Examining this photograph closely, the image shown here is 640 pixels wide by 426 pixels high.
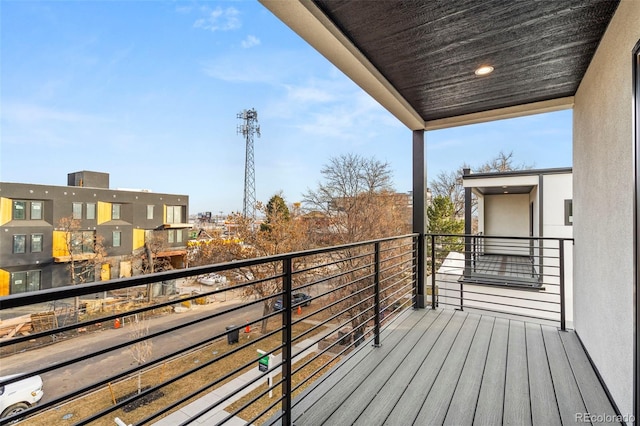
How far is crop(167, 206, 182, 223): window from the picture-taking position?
14742 mm

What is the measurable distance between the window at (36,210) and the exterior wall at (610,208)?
15330 millimetres

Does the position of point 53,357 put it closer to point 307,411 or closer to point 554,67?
point 307,411

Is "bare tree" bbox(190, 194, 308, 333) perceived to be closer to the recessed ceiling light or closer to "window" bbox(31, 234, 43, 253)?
"window" bbox(31, 234, 43, 253)

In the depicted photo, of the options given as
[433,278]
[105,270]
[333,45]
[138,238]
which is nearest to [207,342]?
[333,45]

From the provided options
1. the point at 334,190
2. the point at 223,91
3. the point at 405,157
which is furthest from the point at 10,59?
the point at 405,157

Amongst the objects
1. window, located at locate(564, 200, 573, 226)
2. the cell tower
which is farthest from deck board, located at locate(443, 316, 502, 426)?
the cell tower

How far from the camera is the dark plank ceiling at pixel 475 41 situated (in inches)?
67.2

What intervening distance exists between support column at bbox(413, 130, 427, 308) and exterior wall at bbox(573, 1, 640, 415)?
1.43m

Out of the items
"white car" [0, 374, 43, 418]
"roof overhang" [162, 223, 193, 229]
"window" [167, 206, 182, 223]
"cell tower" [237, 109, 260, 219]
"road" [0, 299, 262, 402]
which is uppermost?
"cell tower" [237, 109, 260, 219]

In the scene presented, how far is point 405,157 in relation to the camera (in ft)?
49.0

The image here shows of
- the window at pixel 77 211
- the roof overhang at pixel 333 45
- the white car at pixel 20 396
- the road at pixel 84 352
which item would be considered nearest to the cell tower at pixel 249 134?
the window at pixel 77 211

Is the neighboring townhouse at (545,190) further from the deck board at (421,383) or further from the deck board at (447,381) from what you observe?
the deck board at (421,383)

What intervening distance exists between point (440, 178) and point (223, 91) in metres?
16.3

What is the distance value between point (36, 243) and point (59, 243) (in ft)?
2.13
